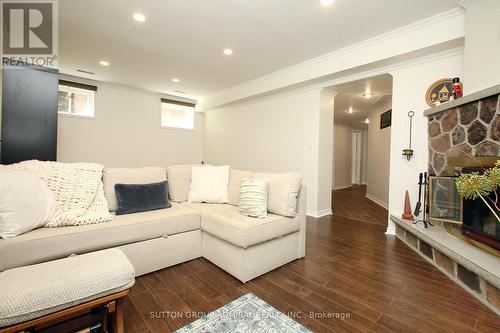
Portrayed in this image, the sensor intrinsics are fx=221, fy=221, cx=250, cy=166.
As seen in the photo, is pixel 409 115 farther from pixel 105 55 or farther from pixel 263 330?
pixel 105 55

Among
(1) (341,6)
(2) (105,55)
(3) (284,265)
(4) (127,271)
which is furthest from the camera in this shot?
(2) (105,55)

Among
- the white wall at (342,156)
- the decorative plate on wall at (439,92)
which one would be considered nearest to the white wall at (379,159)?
the white wall at (342,156)

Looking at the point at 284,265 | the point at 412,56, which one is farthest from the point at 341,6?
the point at 284,265

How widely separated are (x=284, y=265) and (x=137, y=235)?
1398 millimetres

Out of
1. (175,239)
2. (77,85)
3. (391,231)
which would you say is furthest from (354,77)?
(77,85)

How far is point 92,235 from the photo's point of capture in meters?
1.71

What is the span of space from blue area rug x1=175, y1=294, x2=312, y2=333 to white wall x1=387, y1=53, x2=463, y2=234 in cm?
244

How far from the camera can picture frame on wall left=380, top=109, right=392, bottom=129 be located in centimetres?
474

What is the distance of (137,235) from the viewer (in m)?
1.92

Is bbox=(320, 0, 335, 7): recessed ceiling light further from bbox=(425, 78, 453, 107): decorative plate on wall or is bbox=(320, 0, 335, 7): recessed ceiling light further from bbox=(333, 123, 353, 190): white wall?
bbox=(333, 123, 353, 190): white wall

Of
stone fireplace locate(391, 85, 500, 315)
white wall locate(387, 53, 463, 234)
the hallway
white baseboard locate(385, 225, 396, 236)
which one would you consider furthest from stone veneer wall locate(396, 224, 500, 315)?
the hallway

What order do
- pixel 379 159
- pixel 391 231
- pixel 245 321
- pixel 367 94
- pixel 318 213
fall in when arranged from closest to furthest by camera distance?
pixel 245 321
pixel 391 231
pixel 318 213
pixel 367 94
pixel 379 159

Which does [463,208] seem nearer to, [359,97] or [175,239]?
[175,239]

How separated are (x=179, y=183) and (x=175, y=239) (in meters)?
0.85
